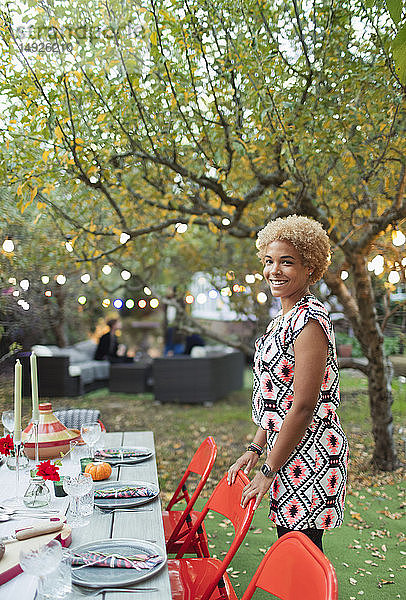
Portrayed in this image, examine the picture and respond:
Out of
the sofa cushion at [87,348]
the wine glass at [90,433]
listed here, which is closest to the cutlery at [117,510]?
the wine glass at [90,433]

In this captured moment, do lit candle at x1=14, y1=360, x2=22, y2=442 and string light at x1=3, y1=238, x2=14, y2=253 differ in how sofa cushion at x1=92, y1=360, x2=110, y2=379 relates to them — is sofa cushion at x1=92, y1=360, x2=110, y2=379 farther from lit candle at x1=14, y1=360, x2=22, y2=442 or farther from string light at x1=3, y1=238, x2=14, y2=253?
lit candle at x1=14, y1=360, x2=22, y2=442

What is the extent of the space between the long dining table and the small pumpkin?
0.14ft

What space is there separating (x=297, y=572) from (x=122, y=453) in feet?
4.97

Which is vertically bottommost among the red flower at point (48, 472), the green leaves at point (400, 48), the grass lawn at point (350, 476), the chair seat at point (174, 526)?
the grass lawn at point (350, 476)

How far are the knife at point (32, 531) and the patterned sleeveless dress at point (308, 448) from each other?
77 centimetres

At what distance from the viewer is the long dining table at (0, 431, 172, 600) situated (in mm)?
1448

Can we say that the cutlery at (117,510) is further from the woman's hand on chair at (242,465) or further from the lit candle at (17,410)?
the lit candle at (17,410)

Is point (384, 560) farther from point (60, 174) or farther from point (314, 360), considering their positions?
point (60, 174)

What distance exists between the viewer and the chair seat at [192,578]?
2.09 meters

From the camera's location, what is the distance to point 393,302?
5531 mm

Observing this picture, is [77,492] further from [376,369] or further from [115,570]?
[376,369]

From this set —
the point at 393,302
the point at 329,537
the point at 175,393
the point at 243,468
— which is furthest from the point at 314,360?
the point at 175,393

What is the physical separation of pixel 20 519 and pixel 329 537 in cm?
264

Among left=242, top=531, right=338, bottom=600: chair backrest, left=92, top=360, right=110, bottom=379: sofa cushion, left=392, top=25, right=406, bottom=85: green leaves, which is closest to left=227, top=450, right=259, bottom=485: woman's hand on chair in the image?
left=242, top=531, right=338, bottom=600: chair backrest
